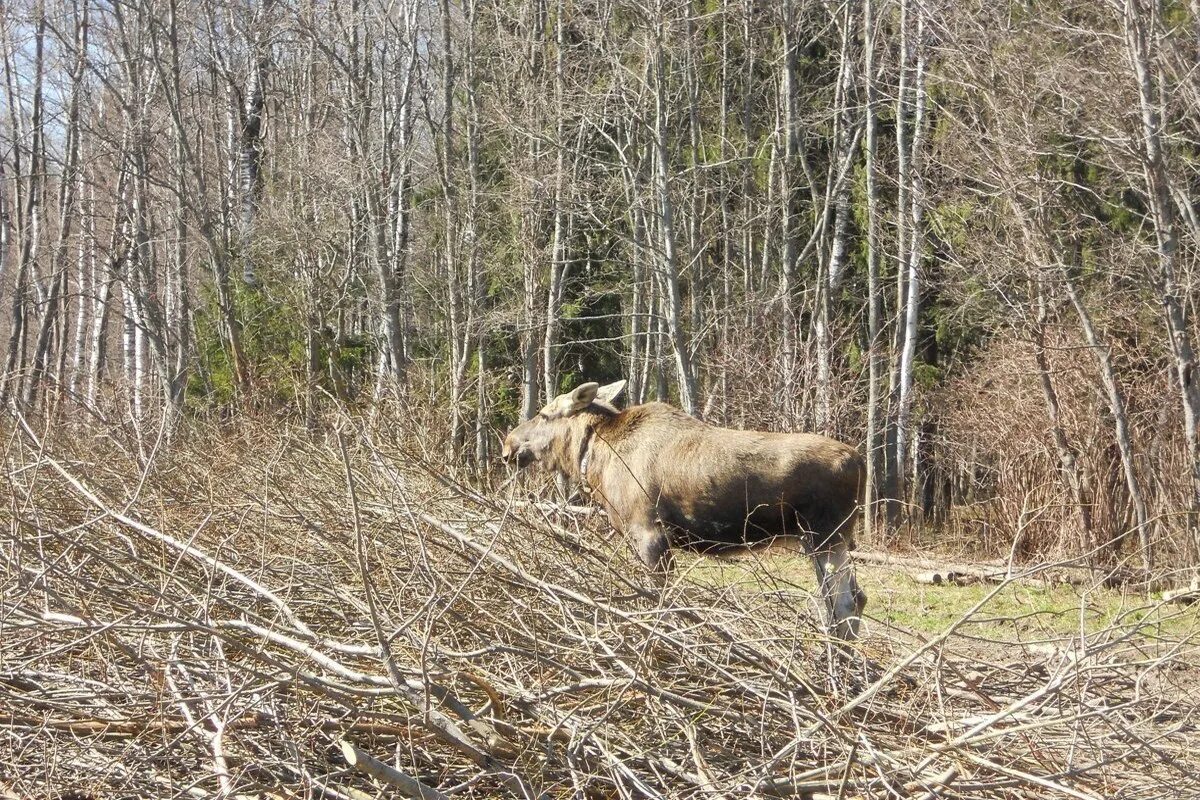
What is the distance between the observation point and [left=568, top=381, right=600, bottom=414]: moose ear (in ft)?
30.6

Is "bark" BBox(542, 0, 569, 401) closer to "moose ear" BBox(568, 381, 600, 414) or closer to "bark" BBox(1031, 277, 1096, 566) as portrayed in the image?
"bark" BBox(1031, 277, 1096, 566)

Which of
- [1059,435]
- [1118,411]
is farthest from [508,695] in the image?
[1059,435]

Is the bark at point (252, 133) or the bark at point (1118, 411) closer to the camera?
the bark at point (1118, 411)

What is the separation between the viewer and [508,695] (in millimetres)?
4695

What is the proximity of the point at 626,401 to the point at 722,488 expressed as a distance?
702 cm

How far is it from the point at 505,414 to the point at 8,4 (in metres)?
14.3

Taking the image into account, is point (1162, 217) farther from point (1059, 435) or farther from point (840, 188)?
point (840, 188)

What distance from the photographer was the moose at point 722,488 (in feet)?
26.3

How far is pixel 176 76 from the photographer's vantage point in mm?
19062

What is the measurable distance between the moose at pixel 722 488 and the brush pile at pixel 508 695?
2.47 meters

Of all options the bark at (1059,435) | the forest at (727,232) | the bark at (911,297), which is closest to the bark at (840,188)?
the forest at (727,232)

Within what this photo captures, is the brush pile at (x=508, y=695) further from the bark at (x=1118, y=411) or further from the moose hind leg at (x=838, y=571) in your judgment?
the bark at (x=1118, y=411)

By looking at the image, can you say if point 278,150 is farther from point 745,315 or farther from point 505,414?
point 745,315

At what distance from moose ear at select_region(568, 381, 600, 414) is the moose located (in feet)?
1.00
